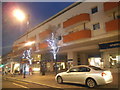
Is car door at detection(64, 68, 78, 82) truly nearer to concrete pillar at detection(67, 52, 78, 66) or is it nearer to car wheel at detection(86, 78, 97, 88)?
car wheel at detection(86, 78, 97, 88)

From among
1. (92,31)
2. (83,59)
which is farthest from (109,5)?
(83,59)

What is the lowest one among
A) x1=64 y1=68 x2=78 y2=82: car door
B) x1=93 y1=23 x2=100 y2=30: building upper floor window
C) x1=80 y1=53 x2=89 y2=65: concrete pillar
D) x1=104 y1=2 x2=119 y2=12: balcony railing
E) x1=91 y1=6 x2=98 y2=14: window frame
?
x1=64 y1=68 x2=78 y2=82: car door

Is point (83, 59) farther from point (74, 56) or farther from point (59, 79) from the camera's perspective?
point (59, 79)

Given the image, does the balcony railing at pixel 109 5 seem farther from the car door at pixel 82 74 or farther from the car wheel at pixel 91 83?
the car wheel at pixel 91 83

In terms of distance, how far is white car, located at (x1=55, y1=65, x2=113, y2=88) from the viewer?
29.3ft

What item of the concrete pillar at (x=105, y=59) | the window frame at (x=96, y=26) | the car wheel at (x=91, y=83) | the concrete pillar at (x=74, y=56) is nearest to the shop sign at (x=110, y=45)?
the concrete pillar at (x=105, y=59)

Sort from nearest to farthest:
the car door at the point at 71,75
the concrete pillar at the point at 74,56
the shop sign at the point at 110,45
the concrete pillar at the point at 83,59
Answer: the car door at the point at 71,75
the shop sign at the point at 110,45
the concrete pillar at the point at 74,56
the concrete pillar at the point at 83,59

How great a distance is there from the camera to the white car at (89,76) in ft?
29.3

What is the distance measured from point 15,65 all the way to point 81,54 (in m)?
14.1

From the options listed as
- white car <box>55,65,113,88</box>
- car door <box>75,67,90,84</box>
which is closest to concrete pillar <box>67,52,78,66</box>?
white car <box>55,65,113,88</box>

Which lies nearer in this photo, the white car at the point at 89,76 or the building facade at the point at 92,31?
the white car at the point at 89,76

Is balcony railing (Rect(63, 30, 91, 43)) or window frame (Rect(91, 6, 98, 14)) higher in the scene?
window frame (Rect(91, 6, 98, 14))

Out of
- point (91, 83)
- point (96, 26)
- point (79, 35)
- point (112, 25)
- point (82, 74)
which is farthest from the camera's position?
point (79, 35)

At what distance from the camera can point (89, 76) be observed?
9.41 m
